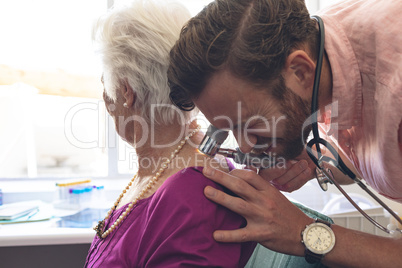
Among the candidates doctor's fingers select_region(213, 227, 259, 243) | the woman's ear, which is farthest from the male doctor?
the woman's ear

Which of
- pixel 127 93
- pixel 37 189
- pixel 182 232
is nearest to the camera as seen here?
pixel 182 232

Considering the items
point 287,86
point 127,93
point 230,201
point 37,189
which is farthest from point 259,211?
point 37,189

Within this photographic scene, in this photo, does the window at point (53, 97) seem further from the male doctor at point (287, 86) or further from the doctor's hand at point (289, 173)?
the male doctor at point (287, 86)

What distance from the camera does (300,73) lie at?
0.86 meters

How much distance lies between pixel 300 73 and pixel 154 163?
506 mm

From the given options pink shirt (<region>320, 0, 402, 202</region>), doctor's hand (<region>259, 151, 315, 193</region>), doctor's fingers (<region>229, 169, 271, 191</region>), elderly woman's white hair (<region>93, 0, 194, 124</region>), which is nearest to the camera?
pink shirt (<region>320, 0, 402, 202</region>)

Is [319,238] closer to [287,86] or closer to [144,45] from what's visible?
[287,86]

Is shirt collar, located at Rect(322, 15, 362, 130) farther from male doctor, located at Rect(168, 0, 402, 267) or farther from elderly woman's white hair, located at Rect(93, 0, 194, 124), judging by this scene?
elderly woman's white hair, located at Rect(93, 0, 194, 124)

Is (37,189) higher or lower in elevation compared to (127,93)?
lower

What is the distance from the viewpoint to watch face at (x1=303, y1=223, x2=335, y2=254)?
34.0 inches

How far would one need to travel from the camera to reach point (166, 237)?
821mm

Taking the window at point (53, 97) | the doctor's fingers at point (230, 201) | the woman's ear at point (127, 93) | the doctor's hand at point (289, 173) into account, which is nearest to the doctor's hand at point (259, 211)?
the doctor's fingers at point (230, 201)

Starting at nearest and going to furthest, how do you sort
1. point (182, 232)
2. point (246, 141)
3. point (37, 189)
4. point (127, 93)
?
1. point (182, 232)
2. point (246, 141)
3. point (127, 93)
4. point (37, 189)

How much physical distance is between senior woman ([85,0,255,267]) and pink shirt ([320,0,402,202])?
37 cm
